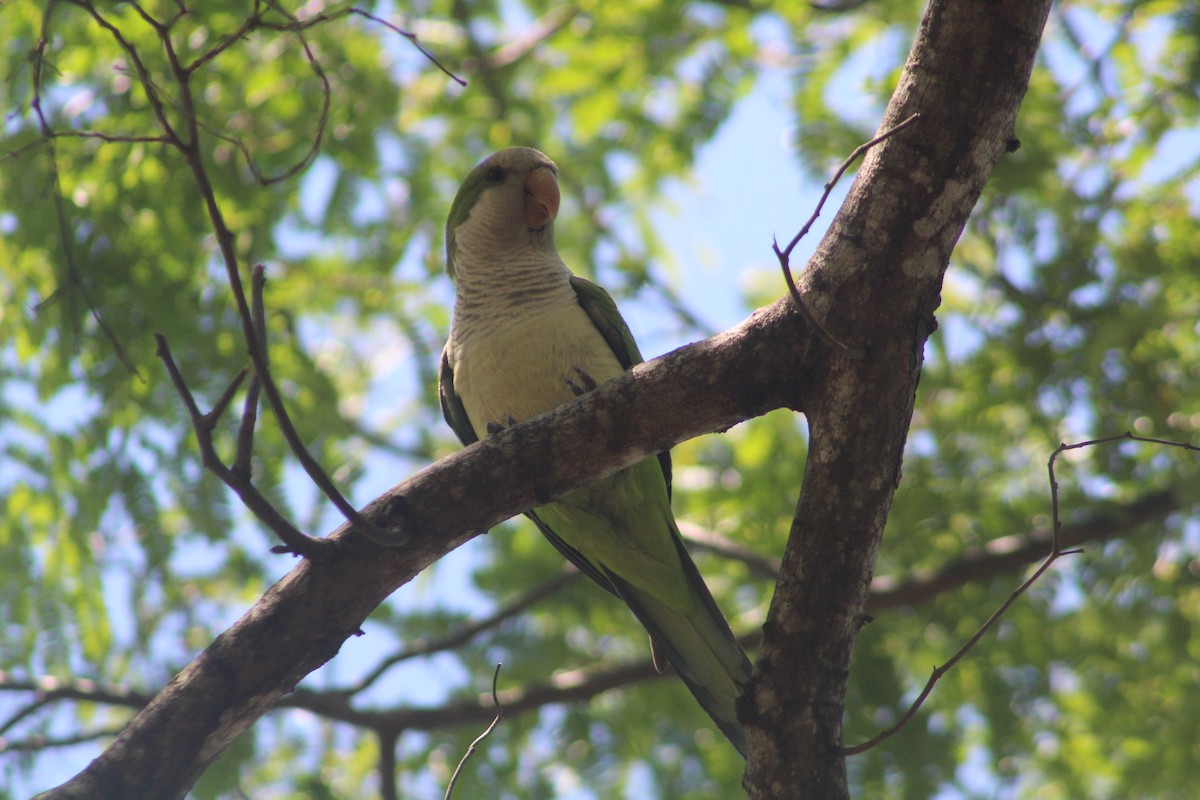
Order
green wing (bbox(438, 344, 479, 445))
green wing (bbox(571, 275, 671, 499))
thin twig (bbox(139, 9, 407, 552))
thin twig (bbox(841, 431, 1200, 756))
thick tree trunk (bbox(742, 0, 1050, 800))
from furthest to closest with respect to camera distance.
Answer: green wing (bbox(438, 344, 479, 445)) → green wing (bbox(571, 275, 671, 499)) → thick tree trunk (bbox(742, 0, 1050, 800)) → thin twig (bbox(841, 431, 1200, 756)) → thin twig (bbox(139, 9, 407, 552))

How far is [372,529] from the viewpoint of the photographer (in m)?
2.56

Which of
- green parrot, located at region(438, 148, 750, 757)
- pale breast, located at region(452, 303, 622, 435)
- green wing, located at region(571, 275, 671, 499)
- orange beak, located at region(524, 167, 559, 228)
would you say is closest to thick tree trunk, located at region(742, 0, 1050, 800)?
green parrot, located at region(438, 148, 750, 757)

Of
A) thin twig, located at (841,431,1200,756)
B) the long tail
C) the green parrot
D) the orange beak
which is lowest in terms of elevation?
thin twig, located at (841,431,1200,756)

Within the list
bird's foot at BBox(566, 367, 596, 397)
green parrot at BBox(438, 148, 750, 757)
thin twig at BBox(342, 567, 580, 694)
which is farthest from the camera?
thin twig at BBox(342, 567, 580, 694)

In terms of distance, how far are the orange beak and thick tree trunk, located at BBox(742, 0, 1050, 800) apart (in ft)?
7.00

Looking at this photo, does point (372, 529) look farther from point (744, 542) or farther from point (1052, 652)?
point (1052, 652)

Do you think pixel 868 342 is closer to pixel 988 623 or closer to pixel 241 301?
pixel 988 623

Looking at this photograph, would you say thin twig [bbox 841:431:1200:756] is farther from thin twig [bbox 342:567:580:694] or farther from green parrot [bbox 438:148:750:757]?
thin twig [bbox 342:567:580:694]

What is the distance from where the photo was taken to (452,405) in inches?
174

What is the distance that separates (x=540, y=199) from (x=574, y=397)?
1.20 m

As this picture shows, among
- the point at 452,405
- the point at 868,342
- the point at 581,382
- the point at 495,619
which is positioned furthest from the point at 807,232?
the point at 495,619

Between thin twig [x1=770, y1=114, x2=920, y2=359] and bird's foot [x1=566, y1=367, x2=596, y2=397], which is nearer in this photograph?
thin twig [x1=770, y1=114, x2=920, y2=359]

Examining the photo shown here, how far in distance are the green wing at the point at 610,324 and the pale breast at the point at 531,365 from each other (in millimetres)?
96

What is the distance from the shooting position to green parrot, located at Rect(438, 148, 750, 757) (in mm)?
3732
